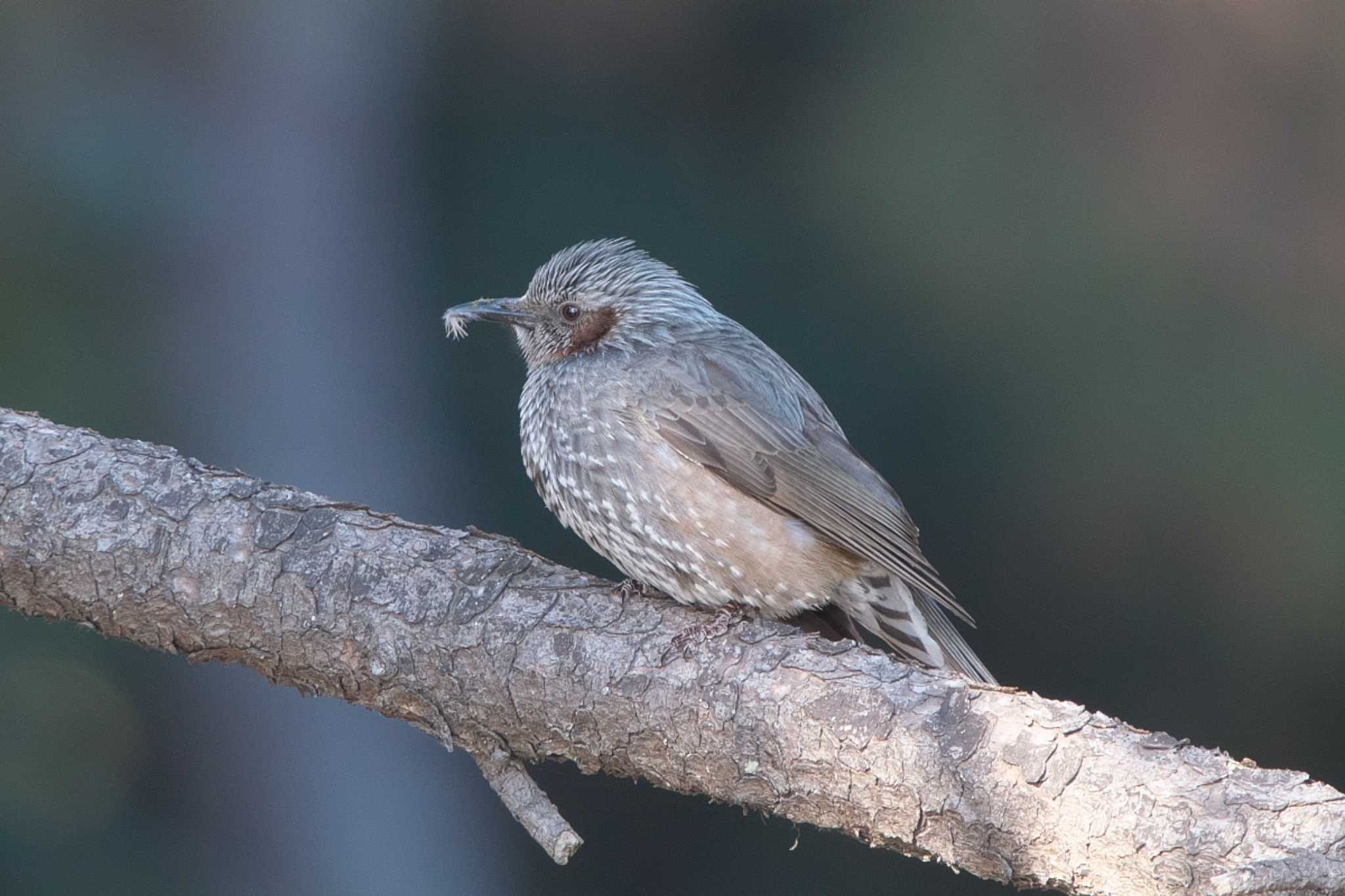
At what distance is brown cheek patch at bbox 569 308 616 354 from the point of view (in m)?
3.86

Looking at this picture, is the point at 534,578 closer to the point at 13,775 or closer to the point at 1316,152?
the point at 13,775

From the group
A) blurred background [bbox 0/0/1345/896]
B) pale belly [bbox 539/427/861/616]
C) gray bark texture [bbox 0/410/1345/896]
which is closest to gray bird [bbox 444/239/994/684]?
pale belly [bbox 539/427/861/616]

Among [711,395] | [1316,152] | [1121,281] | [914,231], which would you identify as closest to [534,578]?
[711,395]

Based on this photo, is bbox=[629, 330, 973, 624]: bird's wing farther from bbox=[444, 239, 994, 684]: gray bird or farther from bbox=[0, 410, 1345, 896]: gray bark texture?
bbox=[0, 410, 1345, 896]: gray bark texture

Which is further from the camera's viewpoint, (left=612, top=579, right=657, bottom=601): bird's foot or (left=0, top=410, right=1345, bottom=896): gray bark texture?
(left=612, top=579, right=657, bottom=601): bird's foot

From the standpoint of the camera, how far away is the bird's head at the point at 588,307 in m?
3.87

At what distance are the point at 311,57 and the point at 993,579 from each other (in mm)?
3657

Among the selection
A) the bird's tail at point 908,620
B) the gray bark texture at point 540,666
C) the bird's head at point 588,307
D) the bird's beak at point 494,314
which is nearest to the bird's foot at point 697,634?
the gray bark texture at point 540,666

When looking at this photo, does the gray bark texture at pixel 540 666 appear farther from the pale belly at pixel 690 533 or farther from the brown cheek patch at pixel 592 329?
the brown cheek patch at pixel 592 329

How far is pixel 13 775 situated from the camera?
4.80 metres

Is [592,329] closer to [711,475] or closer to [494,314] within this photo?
[494,314]

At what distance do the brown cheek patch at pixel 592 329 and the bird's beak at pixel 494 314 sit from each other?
0.52 feet

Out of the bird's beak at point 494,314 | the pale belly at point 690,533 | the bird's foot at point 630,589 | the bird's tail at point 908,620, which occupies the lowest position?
the bird's tail at point 908,620

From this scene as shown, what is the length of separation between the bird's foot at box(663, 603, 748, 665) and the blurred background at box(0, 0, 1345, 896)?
7.25 ft
